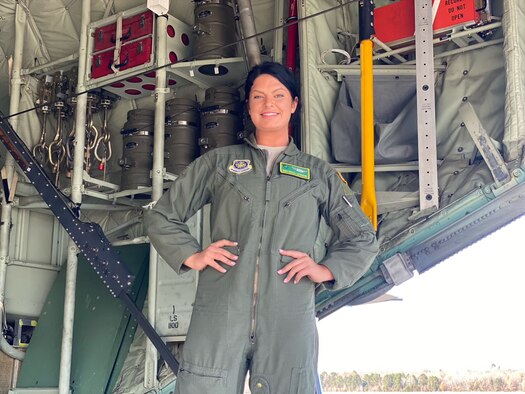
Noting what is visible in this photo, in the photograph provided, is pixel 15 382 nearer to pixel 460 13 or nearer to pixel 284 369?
pixel 284 369

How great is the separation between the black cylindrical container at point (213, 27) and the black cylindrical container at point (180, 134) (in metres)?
0.44

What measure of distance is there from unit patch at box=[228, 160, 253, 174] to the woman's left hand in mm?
380

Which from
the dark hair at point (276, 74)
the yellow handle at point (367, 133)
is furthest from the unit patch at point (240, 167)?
the yellow handle at point (367, 133)

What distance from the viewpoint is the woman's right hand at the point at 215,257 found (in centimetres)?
243

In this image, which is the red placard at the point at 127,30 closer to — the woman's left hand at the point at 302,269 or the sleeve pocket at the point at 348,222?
the sleeve pocket at the point at 348,222

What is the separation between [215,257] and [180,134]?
9.81 ft

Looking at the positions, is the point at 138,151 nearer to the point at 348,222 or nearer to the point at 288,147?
the point at 288,147

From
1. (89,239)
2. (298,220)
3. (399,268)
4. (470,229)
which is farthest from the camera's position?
(89,239)

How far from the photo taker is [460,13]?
161 inches

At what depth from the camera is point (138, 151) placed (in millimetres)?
5461

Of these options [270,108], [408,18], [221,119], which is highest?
[408,18]

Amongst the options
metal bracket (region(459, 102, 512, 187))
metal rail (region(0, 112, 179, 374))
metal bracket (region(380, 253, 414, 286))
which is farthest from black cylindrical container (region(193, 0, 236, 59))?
metal bracket (region(380, 253, 414, 286))

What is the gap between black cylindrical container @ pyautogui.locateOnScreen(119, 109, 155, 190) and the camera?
541cm

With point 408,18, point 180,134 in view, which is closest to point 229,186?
point 408,18
